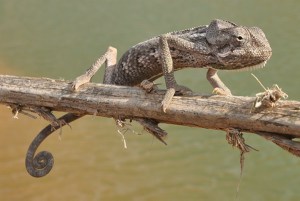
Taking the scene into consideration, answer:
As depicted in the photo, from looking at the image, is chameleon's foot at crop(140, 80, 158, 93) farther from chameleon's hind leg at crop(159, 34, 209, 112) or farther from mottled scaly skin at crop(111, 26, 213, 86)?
mottled scaly skin at crop(111, 26, 213, 86)

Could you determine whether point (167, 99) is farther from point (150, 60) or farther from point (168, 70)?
point (150, 60)

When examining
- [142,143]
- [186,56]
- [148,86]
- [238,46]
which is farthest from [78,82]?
[142,143]

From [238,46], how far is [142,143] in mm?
2296

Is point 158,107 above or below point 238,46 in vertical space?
below

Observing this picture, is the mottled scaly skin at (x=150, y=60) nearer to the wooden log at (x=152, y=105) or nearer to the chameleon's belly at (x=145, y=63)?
the chameleon's belly at (x=145, y=63)

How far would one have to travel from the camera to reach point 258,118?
159cm

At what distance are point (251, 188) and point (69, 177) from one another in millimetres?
1268

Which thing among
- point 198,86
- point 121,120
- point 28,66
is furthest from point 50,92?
point 28,66

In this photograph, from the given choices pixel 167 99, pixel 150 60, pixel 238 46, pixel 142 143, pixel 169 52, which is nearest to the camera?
pixel 167 99

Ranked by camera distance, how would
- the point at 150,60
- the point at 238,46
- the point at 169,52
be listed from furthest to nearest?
the point at 150,60 < the point at 169,52 < the point at 238,46

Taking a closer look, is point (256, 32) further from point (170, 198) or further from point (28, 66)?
point (28, 66)

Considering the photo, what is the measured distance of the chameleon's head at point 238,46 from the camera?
6.09ft

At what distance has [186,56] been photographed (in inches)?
81.4

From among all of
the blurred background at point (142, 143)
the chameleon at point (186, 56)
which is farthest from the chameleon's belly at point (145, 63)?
the blurred background at point (142, 143)
